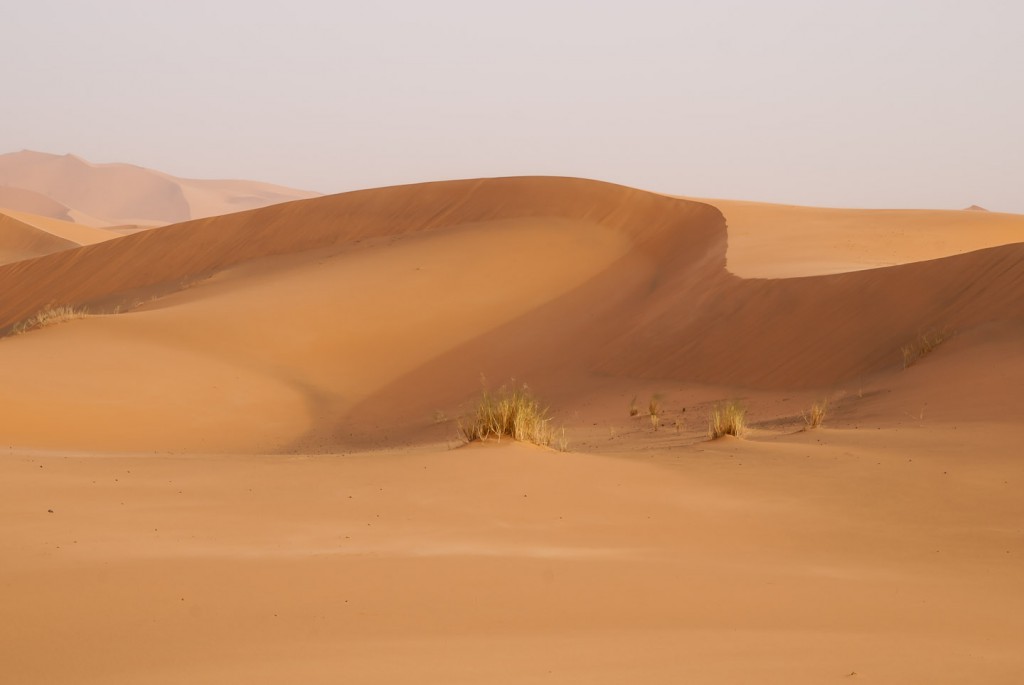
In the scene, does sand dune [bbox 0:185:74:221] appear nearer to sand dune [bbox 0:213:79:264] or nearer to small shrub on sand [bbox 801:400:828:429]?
sand dune [bbox 0:213:79:264]

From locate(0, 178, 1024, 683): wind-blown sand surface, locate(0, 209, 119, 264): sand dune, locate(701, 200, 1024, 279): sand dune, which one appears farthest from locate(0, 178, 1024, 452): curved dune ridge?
locate(0, 209, 119, 264): sand dune

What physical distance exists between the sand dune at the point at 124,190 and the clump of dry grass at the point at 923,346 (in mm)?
142207

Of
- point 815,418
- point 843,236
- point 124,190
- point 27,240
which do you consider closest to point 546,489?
point 815,418

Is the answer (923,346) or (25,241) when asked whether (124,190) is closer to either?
(25,241)

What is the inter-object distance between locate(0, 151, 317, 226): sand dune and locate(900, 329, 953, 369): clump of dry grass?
14221 centimetres

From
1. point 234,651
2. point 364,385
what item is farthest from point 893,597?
point 364,385

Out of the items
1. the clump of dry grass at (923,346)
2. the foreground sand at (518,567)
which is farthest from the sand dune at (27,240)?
the foreground sand at (518,567)

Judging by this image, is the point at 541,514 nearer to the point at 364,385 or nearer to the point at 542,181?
the point at 364,385

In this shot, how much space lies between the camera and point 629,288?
2422 cm

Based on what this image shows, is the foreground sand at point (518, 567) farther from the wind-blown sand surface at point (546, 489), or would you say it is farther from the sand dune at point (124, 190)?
the sand dune at point (124, 190)

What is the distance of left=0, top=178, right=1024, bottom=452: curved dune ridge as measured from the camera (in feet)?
53.3

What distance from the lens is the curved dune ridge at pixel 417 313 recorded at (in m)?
16.2

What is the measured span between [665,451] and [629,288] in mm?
A: 13751

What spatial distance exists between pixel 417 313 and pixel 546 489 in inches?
645
